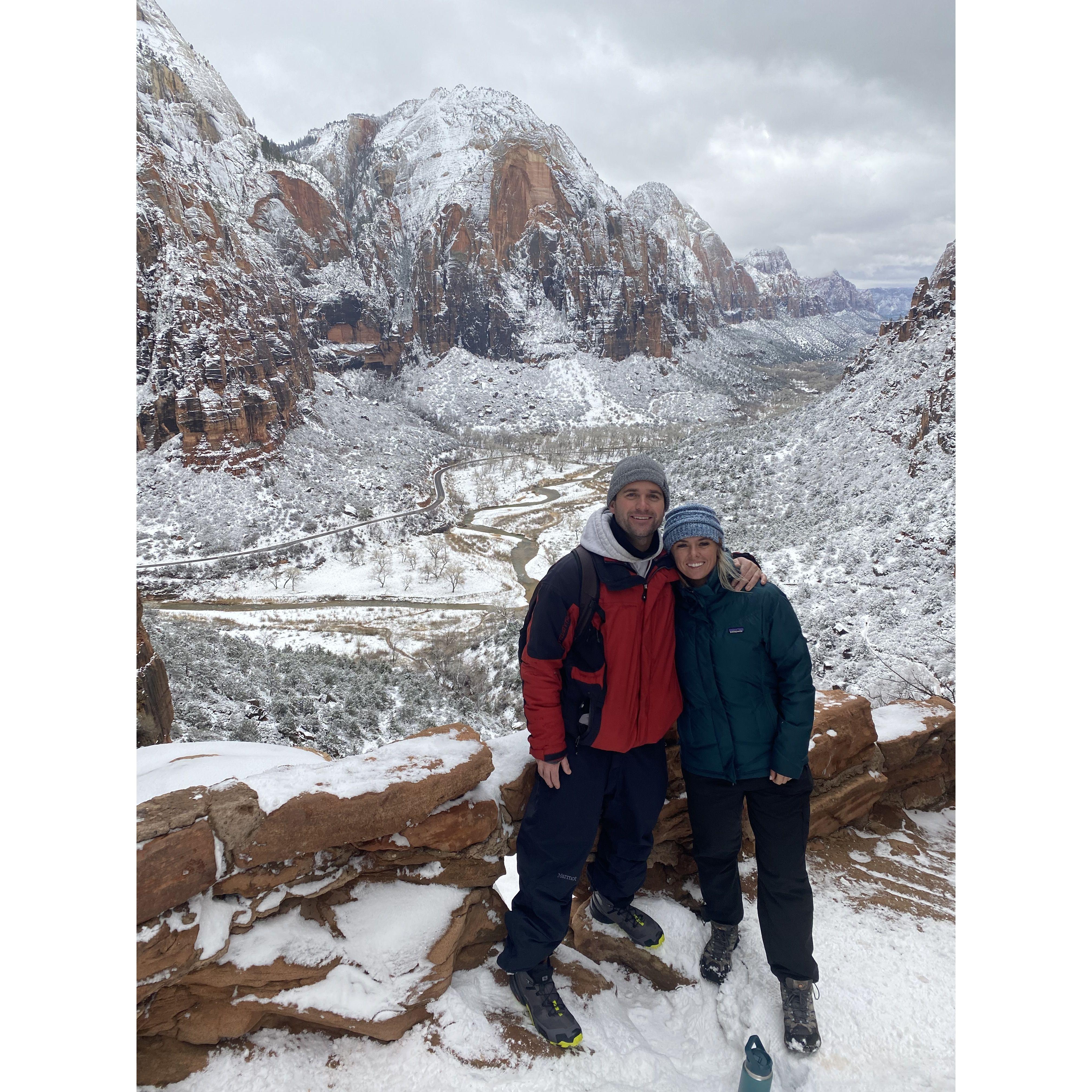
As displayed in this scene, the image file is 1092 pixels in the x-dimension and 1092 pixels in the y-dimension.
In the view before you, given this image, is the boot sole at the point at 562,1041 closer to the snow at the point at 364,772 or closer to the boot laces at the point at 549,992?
the boot laces at the point at 549,992

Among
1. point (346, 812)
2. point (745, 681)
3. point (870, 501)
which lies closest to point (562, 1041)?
point (346, 812)

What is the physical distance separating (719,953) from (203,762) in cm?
299

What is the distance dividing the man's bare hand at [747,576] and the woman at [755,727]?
3 centimetres

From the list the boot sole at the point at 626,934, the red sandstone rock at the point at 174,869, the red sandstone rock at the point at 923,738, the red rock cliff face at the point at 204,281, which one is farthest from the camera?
the red rock cliff face at the point at 204,281

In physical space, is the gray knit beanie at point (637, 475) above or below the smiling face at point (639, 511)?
above

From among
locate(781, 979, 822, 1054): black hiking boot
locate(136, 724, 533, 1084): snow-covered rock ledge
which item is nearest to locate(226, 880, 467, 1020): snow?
locate(136, 724, 533, 1084): snow-covered rock ledge

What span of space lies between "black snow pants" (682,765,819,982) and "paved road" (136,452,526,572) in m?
28.2

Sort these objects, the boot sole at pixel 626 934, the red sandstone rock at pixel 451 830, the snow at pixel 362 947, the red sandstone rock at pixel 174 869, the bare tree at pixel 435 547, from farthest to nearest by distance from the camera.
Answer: the bare tree at pixel 435 547 → the boot sole at pixel 626 934 → the red sandstone rock at pixel 451 830 → the snow at pixel 362 947 → the red sandstone rock at pixel 174 869

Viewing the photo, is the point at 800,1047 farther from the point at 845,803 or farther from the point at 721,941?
the point at 845,803

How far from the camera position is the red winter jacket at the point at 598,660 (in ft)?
8.60

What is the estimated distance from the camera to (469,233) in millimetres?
92562

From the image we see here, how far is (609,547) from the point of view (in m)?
2.63

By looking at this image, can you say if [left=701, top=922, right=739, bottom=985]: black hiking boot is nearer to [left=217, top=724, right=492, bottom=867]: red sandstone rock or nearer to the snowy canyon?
the snowy canyon

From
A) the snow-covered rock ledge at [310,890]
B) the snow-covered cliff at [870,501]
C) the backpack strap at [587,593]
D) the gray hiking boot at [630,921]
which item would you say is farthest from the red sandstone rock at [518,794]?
the snow-covered cliff at [870,501]
